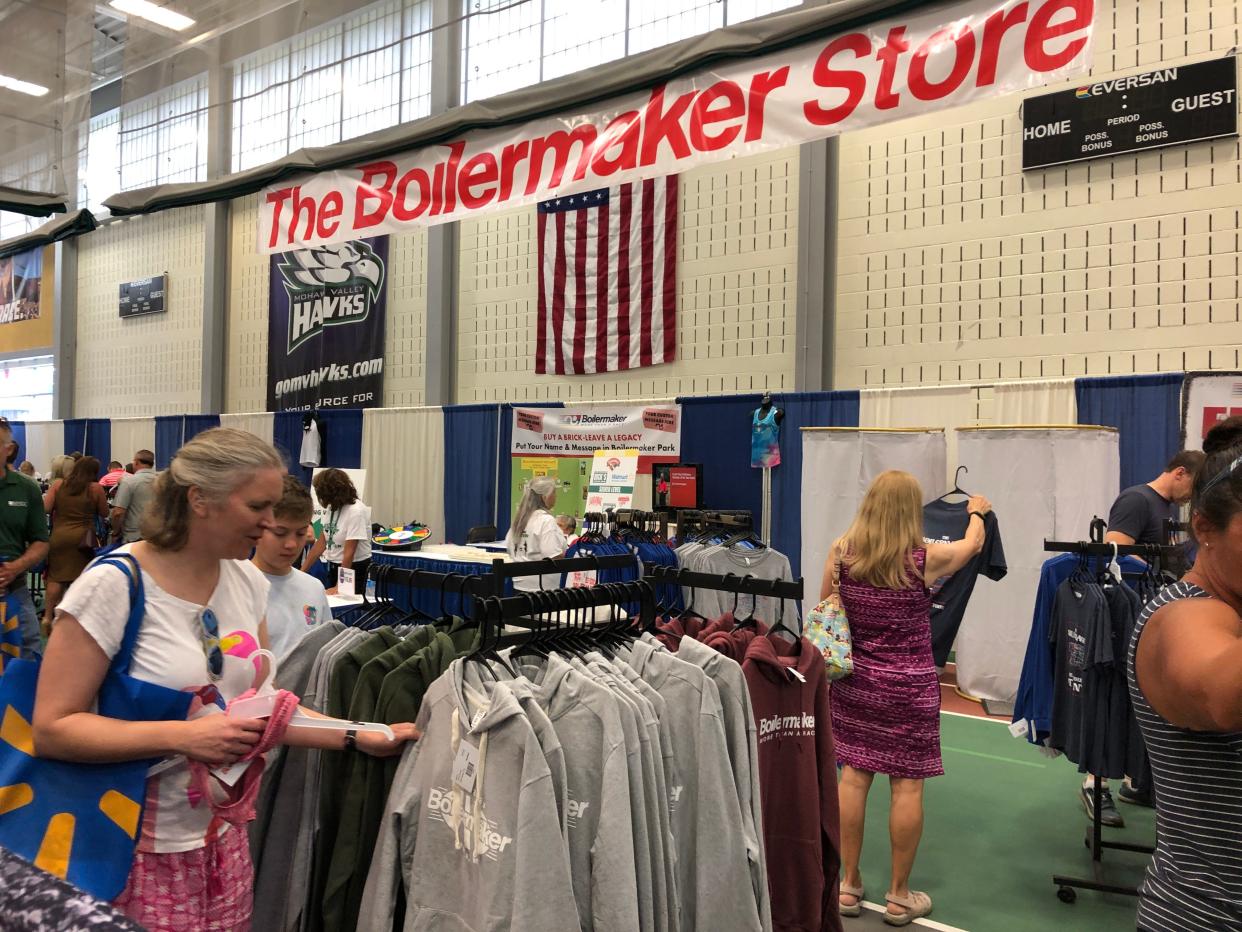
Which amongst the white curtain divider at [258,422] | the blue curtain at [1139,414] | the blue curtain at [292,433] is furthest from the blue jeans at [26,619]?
the white curtain divider at [258,422]

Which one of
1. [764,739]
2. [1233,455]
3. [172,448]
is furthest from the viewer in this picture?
[172,448]

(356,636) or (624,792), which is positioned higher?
(356,636)

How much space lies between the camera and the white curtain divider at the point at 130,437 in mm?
13453

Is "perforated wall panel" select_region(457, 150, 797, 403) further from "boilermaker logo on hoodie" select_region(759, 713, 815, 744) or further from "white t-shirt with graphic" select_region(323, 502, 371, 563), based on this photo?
"boilermaker logo on hoodie" select_region(759, 713, 815, 744)

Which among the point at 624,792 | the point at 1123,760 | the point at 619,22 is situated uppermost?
the point at 619,22

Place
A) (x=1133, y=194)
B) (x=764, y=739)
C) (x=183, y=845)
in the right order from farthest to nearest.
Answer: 1. (x=1133, y=194)
2. (x=764, y=739)
3. (x=183, y=845)

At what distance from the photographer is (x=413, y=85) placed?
10539 mm

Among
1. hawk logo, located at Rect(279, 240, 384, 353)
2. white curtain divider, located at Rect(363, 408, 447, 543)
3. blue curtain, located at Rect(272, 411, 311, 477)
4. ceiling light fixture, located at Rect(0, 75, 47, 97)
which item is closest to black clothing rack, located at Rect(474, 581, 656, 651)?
ceiling light fixture, located at Rect(0, 75, 47, 97)

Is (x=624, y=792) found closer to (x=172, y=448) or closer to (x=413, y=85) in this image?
(x=413, y=85)

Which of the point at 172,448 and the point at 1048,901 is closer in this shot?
the point at 1048,901

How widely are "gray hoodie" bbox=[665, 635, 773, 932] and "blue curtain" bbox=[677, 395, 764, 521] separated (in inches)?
232

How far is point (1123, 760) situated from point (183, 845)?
336cm

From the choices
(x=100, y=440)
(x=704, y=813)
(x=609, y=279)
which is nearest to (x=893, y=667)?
(x=704, y=813)

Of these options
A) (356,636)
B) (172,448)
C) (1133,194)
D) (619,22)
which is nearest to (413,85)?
(619,22)
